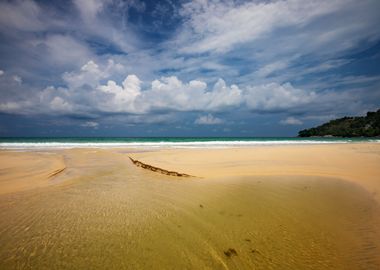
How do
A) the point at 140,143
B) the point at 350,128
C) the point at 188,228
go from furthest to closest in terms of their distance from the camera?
the point at 350,128
the point at 140,143
the point at 188,228

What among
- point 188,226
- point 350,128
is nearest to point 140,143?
point 188,226

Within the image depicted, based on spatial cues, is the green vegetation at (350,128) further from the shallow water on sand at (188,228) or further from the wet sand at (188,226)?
the shallow water on sand at (188,228)

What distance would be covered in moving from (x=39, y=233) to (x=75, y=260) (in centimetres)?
115

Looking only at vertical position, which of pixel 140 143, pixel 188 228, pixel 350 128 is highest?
pixel 350 128

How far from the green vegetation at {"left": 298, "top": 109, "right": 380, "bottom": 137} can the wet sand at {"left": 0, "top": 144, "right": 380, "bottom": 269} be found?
7984 cm

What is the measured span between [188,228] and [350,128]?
Answer: 3668 inches

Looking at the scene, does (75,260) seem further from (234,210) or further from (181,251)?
(234,210)

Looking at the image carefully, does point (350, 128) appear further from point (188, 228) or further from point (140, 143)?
point (188, 228)

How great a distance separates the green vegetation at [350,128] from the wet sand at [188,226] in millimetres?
79840

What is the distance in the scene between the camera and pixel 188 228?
354cm

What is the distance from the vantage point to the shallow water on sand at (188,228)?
268cm

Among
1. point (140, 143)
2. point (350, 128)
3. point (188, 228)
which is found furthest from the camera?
point (350, 128)

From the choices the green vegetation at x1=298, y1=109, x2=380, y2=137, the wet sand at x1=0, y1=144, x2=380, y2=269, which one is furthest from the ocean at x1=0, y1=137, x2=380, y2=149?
the wet sand at x1=0, y1=144, x2=380, y2=269

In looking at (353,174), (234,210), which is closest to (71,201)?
(234,210)
